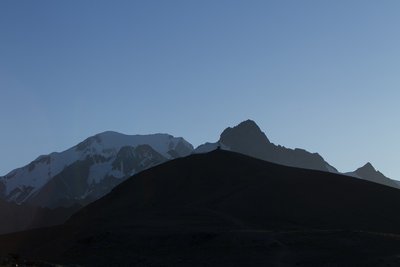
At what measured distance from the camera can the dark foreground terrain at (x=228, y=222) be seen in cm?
5338

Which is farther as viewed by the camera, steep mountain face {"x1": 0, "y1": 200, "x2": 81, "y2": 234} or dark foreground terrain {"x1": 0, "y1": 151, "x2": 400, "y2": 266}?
steep mountain face {"x1": 0, "y1": 200, "x2": 81, "y2": 234}

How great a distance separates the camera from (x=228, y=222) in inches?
3054

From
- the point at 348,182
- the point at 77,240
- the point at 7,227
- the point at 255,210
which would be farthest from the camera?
the point at 7,227

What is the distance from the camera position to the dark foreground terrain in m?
53.4

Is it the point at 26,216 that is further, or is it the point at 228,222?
the point at 26,216

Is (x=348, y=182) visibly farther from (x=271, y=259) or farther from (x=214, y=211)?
(x=271, y=259)

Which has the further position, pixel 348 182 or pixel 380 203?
pixel 348 182

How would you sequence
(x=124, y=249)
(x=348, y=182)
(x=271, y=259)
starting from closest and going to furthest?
(x=271, y=259)
(x=124, y=249)
(x=348, y=182)

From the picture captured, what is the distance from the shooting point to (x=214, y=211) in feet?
284

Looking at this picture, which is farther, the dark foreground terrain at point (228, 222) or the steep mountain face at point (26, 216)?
the steep mountain face at point (26, 216)

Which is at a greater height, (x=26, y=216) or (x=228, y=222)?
(x=26, y=216)

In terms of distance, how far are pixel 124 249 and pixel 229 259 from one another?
12397 mm

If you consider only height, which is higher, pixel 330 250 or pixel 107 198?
pixel 107 198

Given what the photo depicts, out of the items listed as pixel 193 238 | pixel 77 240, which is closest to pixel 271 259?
pixel 193 238
